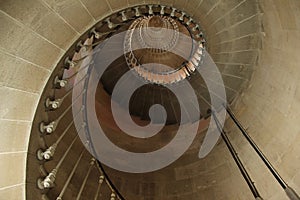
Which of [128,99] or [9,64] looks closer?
[9,64]

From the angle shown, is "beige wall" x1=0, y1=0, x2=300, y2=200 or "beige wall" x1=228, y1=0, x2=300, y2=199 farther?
"beige wall" x1=228, y1=0, x2=300, y2=199

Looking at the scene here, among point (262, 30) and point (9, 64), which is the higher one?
point (262, 30)

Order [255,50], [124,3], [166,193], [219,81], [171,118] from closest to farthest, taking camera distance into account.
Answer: [124,3] → [255,50] → [166,193] → [219,81] → [171,118]

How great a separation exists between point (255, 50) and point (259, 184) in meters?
1.68

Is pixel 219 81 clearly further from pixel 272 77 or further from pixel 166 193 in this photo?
pixel 166 193

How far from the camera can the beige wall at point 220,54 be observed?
222 cm

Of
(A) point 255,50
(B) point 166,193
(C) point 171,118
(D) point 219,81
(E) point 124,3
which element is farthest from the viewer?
(C) point 171,118

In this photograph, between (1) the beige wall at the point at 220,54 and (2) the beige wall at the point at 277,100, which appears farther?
(2) the beige wall at the point at 277,100

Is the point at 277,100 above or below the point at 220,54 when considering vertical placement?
below

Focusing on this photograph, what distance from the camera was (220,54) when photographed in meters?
4.21

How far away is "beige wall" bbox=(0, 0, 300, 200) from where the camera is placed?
7.29 ft

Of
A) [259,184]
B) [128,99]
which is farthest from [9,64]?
[128,99]

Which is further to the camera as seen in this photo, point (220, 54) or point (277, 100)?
point (220, 54)

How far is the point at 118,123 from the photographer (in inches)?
205
